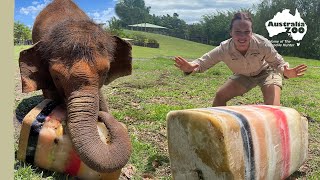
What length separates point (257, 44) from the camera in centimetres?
598

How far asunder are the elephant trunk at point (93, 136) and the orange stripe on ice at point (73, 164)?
217 millimetres

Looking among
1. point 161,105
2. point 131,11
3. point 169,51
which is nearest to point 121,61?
point 161,105

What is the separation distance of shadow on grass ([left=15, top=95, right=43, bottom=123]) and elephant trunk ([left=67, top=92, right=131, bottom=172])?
7.72ft

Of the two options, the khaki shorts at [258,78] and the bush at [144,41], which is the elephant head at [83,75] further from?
the bush at [144,41]

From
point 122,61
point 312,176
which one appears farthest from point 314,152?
point 122,61

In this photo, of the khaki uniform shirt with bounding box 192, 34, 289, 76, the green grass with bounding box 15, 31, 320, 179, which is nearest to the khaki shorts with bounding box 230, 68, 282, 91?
the khaki uniform shirt with bounding box 192, 34, 289, 76

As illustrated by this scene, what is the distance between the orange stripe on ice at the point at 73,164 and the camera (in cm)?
406

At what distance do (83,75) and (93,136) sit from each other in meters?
0.73

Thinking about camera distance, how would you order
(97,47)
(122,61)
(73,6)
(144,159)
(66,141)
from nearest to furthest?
(66,141), (97,47), (144,159), (122,61), (73,6)

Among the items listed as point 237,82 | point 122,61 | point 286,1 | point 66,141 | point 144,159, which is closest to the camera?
point 66,141

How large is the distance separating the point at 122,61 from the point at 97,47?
1.03 metres

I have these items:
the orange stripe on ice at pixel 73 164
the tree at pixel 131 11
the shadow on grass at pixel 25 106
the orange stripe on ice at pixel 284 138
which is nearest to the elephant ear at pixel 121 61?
the shadow on grass at pixel 25 106

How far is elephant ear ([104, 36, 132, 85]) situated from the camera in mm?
5656

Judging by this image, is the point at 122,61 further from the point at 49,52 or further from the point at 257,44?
the point at 257,44
